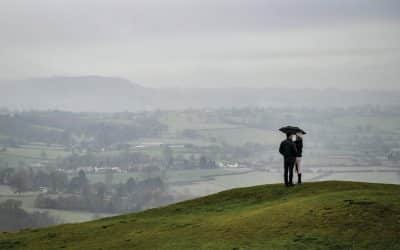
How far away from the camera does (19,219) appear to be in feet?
463

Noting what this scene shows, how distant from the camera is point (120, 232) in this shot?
33.2 m

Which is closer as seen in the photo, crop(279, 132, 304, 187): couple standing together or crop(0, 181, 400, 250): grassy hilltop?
→ crop(0, 181, 400, 250): grassy hilltop

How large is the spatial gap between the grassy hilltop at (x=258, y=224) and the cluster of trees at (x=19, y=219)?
98697 millimetres

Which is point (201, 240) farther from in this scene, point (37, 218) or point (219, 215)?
point (37, 218)

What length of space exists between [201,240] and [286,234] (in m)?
3.73

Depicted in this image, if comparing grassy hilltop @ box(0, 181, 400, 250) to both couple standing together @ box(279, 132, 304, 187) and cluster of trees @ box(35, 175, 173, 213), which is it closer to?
couple standing together @ box(279, 132, 304, 187)

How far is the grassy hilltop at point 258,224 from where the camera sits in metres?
26.0

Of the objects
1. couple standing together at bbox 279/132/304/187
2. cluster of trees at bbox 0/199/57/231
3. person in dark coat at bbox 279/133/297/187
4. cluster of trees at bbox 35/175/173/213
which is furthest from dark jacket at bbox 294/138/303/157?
cluster of trees at bbox 35/175/173/213

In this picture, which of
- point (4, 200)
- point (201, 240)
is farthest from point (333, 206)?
point (4, 200)

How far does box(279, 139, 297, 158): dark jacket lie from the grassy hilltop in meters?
1.90

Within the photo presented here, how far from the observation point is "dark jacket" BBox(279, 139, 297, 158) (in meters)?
36.4

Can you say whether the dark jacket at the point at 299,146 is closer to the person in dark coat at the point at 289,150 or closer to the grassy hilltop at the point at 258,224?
the person in dark coat at the point at 289,150

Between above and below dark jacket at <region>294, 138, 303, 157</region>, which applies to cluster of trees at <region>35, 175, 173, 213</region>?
below

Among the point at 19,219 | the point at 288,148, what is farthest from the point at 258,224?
the point at 19,219
